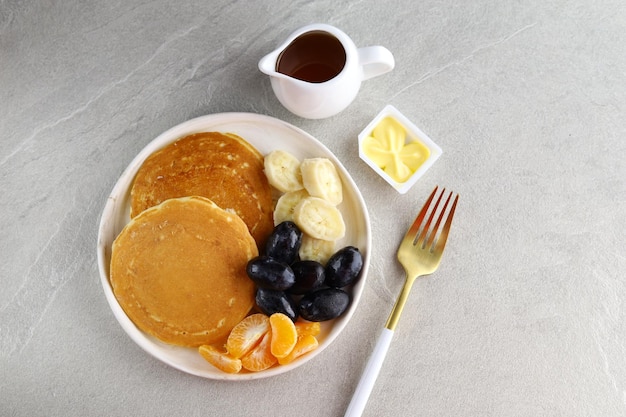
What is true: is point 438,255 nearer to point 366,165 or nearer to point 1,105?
point 366,165

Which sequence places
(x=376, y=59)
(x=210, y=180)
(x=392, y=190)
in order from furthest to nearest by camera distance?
1. (x=392, y=190)
2. (x=210, y=180)
3. (x=376, y=59)

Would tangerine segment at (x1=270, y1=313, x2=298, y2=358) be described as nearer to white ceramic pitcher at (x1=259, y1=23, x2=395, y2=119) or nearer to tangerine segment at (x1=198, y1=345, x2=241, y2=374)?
tangerine segment at (x1=198, y1=345, x2=241, y2=374)

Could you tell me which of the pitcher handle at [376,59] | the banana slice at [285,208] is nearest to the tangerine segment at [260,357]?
the banana slice at [285,208]

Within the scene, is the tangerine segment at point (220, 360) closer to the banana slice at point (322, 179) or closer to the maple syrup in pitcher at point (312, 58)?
the banana slice at point (322, 179)

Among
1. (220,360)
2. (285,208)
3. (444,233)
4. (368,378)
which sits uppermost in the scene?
(285,208)

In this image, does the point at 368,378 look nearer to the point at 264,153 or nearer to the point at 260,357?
the point at 260,357

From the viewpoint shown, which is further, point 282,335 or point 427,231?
point 427,231

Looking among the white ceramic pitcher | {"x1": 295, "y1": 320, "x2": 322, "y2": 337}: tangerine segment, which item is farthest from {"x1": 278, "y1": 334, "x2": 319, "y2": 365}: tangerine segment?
the white ceramic pitcher

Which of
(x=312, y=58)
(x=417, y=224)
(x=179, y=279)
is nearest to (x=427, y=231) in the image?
(x=417, y=224)
